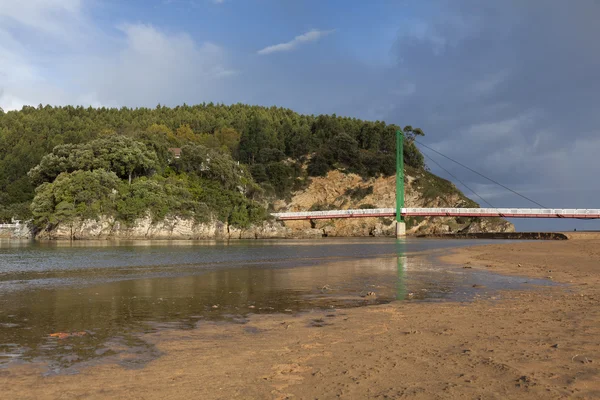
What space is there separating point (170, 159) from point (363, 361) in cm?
9372

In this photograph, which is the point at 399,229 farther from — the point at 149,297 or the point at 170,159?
the point at 149,297

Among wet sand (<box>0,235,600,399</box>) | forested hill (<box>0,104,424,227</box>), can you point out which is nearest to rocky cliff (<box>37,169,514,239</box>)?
forested hill (<box>0,104,424,227</box>)

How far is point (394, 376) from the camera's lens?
6.42 m

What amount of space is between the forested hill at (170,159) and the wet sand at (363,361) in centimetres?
7160

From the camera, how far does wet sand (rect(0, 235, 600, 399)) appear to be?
591cm

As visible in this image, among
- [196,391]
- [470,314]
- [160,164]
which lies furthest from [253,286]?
[160,164]

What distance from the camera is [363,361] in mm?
7203

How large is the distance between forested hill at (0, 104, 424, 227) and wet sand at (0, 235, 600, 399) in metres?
71.6

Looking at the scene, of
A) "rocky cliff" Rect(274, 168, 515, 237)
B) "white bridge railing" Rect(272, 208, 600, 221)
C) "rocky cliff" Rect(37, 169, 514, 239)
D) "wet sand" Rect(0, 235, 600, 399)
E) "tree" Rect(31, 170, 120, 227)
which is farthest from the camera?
"rocky cliff" Rect(274, 168, 515, 237)

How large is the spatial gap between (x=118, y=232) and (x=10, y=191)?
42.6m

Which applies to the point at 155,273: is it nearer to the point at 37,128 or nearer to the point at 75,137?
the point at 75,137

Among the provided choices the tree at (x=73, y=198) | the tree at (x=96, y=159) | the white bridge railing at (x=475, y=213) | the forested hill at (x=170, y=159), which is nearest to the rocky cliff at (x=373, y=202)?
the forested hill at (x=170, y=159)

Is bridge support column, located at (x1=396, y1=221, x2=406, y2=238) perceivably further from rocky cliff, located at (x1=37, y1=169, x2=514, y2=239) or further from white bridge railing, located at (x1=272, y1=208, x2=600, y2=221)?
rocky cliff, located at (x1=37, y1=169, x2=514, y2=239)

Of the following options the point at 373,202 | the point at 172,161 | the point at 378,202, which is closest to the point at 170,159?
the point at 172,161
